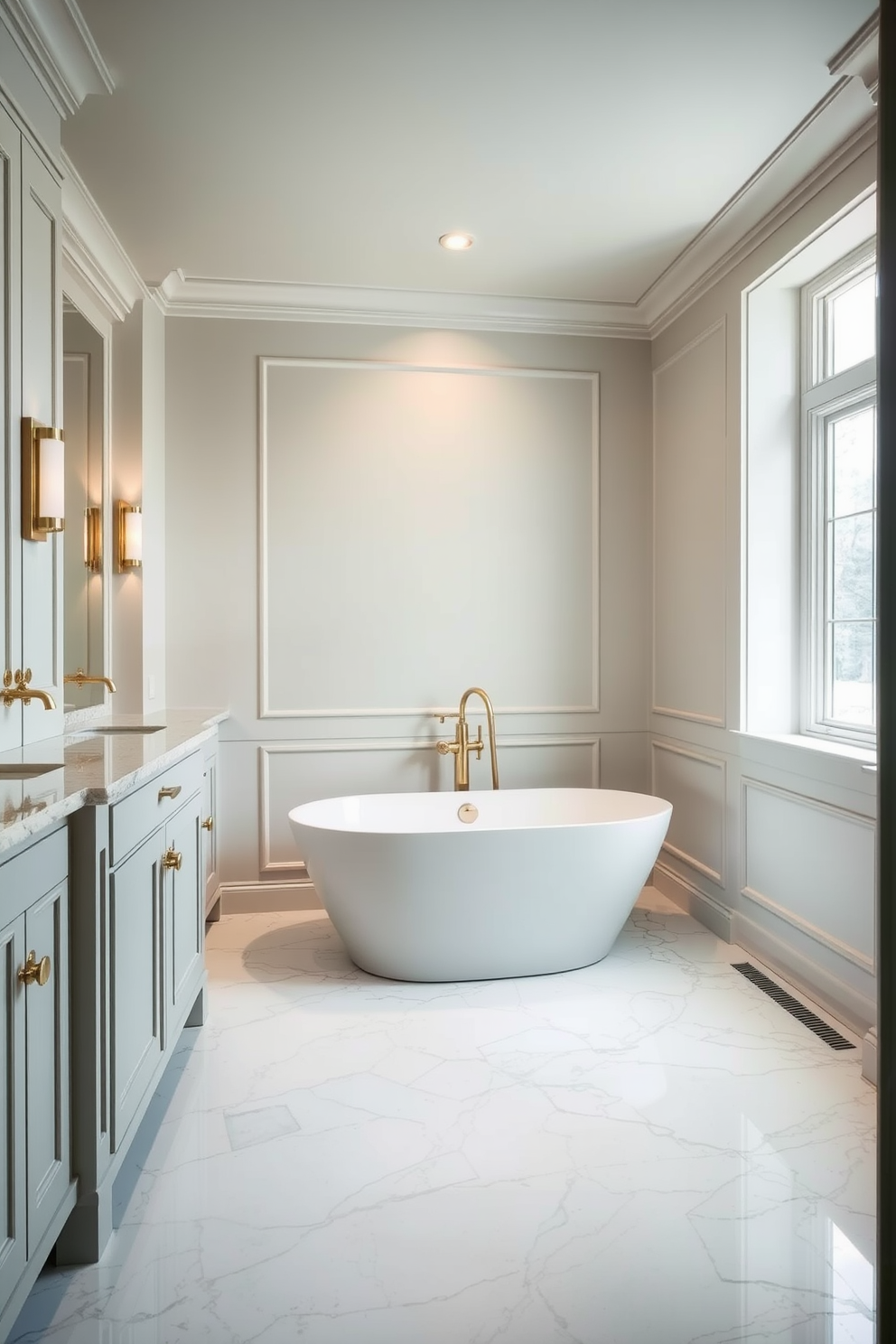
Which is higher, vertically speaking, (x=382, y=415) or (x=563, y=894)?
(x=382, y=415)

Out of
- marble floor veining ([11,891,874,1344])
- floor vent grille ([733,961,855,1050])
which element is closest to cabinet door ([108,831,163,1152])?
marble floor veining ([11,891,874,1344])

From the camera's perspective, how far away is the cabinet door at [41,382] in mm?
2150

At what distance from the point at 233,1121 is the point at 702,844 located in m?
2.17

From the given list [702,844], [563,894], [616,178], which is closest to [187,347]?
[616,178]

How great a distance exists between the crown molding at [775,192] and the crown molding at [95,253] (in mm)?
2086

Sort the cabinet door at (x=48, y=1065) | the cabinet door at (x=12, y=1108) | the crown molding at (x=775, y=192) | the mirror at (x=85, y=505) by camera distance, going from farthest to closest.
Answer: the mirror at (x=85, y=505) < the crown molding at (x=775, y=192) < the cabinet door at (x=48, y=1065) < the cabinet door at (x=12, y=1108)

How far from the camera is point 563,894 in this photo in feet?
9.68

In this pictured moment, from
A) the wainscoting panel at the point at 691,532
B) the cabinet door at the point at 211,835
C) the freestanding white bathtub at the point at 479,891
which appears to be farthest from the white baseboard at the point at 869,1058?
the cabinet door at the point at 211,835

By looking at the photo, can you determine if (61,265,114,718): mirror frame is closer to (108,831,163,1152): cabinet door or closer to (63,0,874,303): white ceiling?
(63,0,874,303): white ceiling

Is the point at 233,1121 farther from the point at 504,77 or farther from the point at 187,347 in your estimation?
the point at 187,347

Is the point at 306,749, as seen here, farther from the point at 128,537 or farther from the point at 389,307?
the point at 389,307

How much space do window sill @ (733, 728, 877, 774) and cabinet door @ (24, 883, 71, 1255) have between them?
199cm

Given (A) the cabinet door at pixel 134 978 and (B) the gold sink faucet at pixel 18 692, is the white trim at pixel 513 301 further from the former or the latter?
(A) the cabinet door at pixel 134 978

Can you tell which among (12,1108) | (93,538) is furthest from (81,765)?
(93,538)
